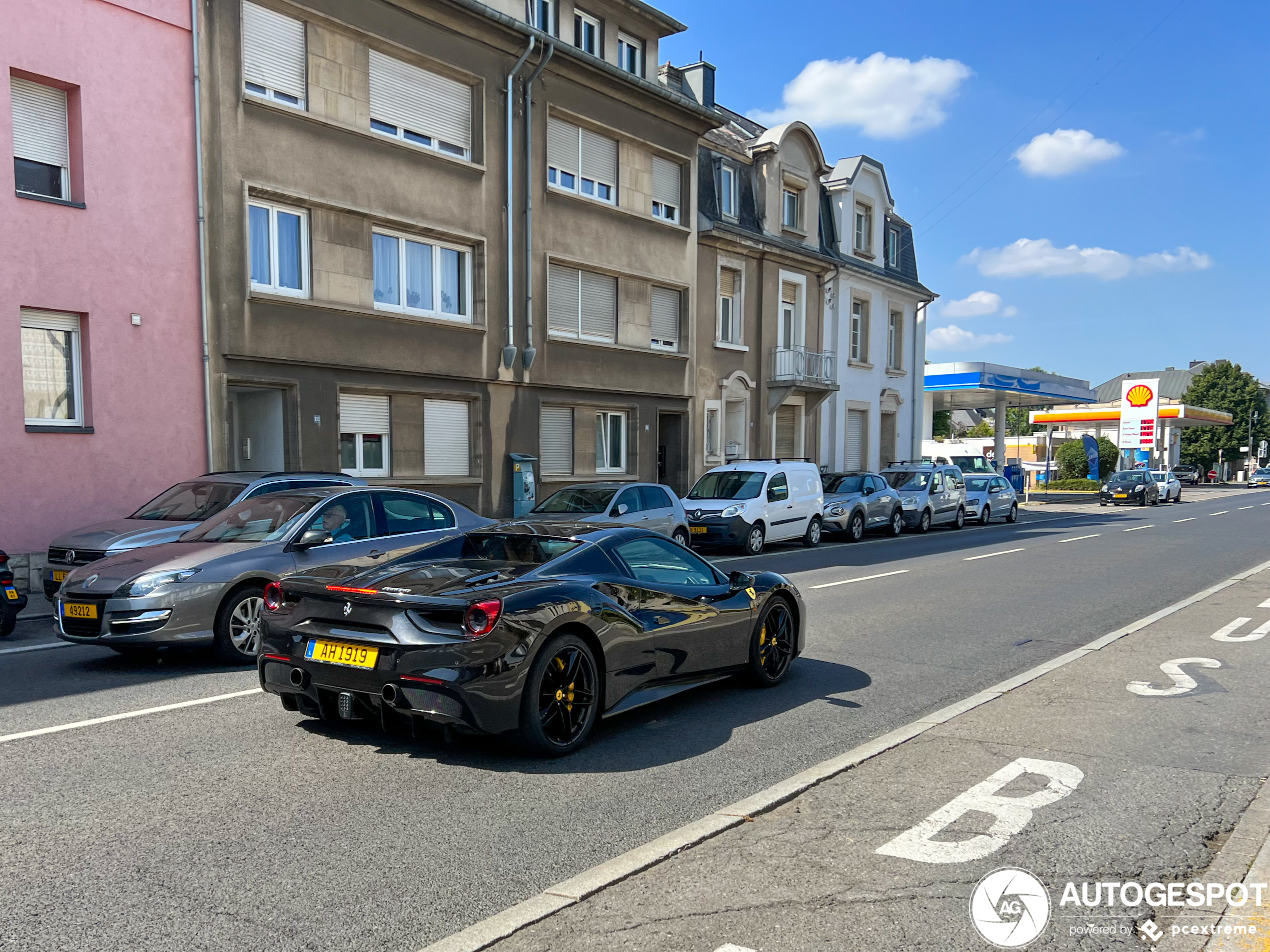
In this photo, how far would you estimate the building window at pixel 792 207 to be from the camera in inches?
1179

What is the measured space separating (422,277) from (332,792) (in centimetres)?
1520

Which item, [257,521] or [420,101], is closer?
[257,521]

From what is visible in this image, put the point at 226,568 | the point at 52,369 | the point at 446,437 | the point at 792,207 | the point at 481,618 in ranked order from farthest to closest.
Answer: the point at 792,207 < the point at 446,437 < the point at 52,369 < the point at 226,568 < the point at 481,618

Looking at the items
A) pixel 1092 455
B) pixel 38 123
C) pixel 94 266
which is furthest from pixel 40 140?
pixel 1092 455

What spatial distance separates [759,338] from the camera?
28.3m

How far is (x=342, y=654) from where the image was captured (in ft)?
→ 17.2

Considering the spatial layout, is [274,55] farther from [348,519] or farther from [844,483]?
[844,483]

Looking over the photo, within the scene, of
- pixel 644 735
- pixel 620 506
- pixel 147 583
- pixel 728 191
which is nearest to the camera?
pixel 644 735

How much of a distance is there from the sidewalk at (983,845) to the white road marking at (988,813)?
12 millimetres

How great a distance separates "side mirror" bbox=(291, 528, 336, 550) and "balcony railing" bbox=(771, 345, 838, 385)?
21202mm

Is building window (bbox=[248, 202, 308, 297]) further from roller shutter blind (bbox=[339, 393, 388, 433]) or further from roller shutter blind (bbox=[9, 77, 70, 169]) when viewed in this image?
roller shutter blind (bbox=[9, 77, 70, 169])

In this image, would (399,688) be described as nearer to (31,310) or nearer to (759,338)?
(31,310)

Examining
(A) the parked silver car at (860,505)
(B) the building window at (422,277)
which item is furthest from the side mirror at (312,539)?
(A) the parked silver car at (860,505)

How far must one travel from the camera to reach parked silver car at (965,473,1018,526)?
28891mm
